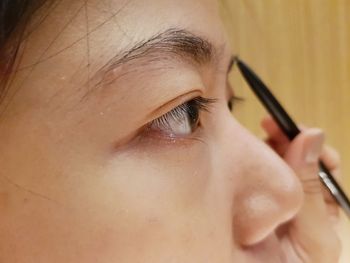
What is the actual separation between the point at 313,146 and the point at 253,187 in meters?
0.21

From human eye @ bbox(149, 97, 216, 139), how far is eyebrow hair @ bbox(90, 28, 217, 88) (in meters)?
0.04

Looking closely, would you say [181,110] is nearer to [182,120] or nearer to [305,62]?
[182,120]

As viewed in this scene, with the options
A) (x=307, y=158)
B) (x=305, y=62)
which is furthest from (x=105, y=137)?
(x=305, y=62)

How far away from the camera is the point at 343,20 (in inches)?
38.5

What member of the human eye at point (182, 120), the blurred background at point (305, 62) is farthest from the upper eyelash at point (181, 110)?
the blurred background at point (305, 62)

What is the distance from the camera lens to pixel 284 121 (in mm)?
781

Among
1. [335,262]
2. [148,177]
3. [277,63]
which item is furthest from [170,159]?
[277,63]

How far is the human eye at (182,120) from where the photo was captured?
1.68 ft

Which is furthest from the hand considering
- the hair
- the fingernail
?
the hair

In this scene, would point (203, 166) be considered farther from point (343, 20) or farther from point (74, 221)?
point (343, 20)

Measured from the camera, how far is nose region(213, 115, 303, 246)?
56 centimetres

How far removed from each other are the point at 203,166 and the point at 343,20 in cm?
56

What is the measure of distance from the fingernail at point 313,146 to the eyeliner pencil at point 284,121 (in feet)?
0.08

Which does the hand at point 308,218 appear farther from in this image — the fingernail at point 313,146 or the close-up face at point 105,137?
the close-up face at point 105,137
